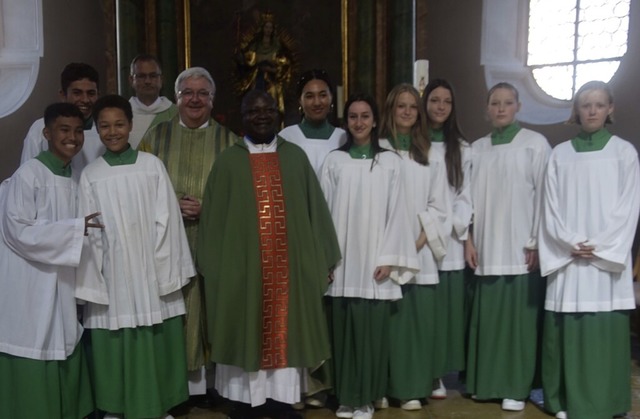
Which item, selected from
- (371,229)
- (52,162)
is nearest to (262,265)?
(371,229)

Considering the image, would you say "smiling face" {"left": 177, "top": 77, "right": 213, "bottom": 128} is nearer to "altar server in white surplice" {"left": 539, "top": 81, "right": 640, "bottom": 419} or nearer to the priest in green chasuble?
the priest in green chasuble

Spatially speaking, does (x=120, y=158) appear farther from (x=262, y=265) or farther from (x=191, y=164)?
(x=262, y=265)

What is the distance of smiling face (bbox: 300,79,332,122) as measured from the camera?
3.82 metres

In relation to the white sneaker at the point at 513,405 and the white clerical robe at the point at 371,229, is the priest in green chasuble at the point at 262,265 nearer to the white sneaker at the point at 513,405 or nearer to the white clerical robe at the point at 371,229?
the white clerical robe at the point at 371,229

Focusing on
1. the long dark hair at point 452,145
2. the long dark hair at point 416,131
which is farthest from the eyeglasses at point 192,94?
the long dark hair at point 452,145

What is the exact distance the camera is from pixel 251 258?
11.1 feet

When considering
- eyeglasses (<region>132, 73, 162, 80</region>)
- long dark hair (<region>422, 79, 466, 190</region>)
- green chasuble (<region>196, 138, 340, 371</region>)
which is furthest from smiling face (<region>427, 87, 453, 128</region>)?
eyeglasses (<region>132, 73, 162, 80</region>)

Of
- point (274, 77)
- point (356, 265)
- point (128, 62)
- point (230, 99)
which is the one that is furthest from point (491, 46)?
point (356, 265)

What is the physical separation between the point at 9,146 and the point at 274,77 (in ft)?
9.87

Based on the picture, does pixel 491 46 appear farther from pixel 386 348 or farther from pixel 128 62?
pixel 386 348

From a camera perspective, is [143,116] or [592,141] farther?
[143,116]

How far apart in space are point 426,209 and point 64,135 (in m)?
2.12

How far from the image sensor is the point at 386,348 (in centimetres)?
365

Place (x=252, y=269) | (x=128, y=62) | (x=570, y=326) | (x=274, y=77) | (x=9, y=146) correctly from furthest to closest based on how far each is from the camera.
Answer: (x=274, y=77) < (x=128, y=62) < (x=9, y=146) < (x=570, y=326) < (x=252, y=269)
